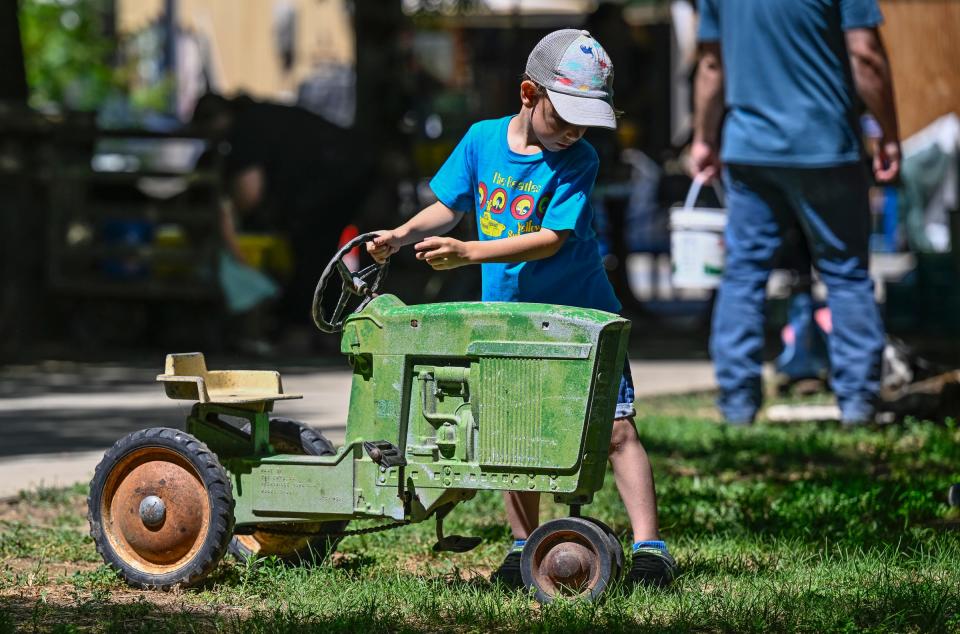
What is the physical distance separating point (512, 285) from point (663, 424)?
10.7 feet

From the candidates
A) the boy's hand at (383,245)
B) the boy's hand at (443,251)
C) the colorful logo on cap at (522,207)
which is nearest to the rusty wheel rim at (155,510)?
the boy's hand at (383,245)

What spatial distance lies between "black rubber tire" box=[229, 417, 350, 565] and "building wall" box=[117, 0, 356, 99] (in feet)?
109

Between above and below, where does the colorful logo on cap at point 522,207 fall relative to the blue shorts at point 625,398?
above

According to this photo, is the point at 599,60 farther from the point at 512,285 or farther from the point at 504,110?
the point at 504,110

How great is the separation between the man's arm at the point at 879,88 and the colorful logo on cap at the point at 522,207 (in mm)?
3353

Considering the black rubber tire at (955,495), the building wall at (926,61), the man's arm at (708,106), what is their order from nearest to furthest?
the black rubber tire at (955,495) → the man's arm at (708,106) → the building wall at (926,61)

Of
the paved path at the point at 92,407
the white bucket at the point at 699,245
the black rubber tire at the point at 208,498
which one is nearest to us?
the black rubber tire at the point at 208,498

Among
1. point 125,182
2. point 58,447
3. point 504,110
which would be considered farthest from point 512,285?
point 504,110

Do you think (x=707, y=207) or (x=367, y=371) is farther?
(x=707, y=207)

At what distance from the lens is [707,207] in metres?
9.01

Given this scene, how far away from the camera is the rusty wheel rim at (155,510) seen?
4.57m

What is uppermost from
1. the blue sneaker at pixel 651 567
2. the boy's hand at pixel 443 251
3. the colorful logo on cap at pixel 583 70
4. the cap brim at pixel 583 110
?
the colorful logo on cap at pixel 583 70

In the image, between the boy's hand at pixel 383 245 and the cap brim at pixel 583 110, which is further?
the boy's hand at pixel 383 245

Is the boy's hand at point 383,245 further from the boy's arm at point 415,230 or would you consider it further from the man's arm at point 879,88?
the man's arm at point 879,88
